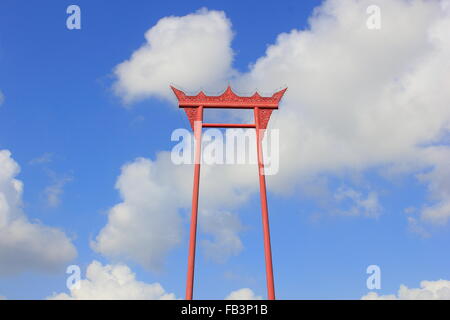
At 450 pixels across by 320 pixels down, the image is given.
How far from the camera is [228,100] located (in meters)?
12.9

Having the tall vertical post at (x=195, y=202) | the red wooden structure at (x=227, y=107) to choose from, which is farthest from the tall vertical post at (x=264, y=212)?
the tall vertical post at (x=195, y=202)

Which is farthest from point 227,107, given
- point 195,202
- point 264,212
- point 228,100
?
point 264,212

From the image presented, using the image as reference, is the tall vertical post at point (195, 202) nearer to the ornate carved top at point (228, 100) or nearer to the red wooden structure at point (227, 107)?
the red wooden structure at point (227, 107)

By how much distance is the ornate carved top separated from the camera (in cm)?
→ 1288

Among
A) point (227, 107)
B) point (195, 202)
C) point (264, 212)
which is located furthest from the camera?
point (227, 107)

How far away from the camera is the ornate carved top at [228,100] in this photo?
12.9 metres

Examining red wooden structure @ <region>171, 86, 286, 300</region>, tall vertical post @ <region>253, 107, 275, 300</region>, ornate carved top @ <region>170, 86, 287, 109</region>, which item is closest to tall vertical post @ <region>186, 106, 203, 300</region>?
red wooden structure @ <region>171, 86, 286, 300</region>

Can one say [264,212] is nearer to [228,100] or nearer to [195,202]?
[195,202]

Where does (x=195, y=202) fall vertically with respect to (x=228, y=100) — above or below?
below
